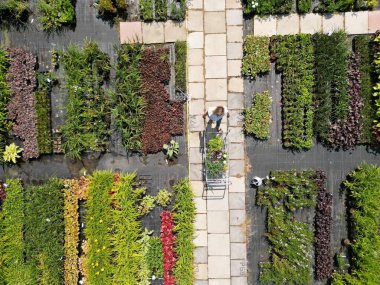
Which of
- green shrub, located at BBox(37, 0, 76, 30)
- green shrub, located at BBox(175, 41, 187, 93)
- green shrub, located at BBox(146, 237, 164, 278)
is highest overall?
green shrub, located at BBox(37, 0, 76, 30)

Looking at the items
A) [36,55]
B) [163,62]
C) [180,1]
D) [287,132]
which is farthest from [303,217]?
[36,55]

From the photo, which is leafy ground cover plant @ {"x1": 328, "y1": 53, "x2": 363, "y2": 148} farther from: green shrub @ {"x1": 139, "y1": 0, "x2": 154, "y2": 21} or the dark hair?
green shrub @ {"x1": 139, "y1": 0, "x2": 154, "y2": 21}

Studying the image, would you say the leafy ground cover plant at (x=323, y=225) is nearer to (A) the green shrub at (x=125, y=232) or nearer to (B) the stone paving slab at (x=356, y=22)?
(B) the stone paving slab at (x=356, y=22)

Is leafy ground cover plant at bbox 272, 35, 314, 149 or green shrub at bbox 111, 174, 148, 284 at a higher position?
leafy ground cover plant at bbox 272, 35, 314, 149

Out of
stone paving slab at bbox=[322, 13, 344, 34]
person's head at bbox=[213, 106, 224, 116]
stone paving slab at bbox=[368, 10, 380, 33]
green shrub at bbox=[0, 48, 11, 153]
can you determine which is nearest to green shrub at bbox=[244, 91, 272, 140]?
person's head at bbox=[213, 106, 224, 116]

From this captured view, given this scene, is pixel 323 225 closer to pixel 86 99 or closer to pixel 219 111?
pixel 219 111

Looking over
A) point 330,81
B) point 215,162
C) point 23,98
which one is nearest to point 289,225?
point 215,162
